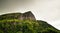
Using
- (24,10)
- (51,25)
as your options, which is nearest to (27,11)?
(24,10)

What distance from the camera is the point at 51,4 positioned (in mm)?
2150

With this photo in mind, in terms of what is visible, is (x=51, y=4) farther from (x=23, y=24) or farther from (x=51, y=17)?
(x=23, y=24)

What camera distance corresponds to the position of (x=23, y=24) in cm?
198

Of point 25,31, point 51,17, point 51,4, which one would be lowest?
point 25,31

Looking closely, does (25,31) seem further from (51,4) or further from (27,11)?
(51,4)

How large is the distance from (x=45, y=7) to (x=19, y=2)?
330mm

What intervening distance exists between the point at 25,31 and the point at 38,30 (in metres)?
Answer: 0.16

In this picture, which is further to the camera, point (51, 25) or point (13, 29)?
point (51, 25)

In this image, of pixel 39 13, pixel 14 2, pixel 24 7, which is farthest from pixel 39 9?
pixel 14 2

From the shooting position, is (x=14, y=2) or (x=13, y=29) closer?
(x=13, y=29)

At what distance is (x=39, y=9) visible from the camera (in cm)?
213

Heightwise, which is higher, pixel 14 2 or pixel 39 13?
pixel 14 2

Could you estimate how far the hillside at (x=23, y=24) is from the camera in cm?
192

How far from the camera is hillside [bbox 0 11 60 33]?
1923 millimetres
